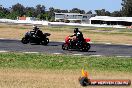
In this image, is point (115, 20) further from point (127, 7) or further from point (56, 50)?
point (56, 50)

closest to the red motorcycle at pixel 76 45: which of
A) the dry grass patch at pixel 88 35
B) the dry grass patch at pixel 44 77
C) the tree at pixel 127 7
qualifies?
the dry grass patch at pixel 44 77

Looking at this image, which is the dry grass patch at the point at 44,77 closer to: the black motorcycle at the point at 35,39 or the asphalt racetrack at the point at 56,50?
the asphalt racetrack at the point at 56,50

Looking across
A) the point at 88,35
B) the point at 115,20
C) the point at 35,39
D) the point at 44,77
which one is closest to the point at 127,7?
the point at 115,20

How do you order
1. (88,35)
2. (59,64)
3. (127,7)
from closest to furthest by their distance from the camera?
(59,64)
(88,35)
(127,7)

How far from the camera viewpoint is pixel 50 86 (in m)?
13.3

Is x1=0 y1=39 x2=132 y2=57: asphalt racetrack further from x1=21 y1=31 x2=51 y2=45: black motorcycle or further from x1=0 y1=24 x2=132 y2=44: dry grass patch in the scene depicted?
x1=0 y1=24 x2=132 y2=44: dry grass patch

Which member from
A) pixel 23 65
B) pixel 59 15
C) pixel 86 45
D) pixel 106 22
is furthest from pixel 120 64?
pixel 59 15

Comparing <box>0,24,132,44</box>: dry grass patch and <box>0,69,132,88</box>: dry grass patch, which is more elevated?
<box>0,69,132,88</box>: dry grass patch

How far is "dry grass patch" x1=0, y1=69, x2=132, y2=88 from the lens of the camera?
13.4 metres

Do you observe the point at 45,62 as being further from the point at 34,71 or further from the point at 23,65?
the point at 34,71

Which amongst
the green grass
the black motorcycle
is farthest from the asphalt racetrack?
the green grass

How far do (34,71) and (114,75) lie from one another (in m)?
3.38

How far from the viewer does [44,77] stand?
1532 cm

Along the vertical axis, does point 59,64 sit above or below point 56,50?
above
